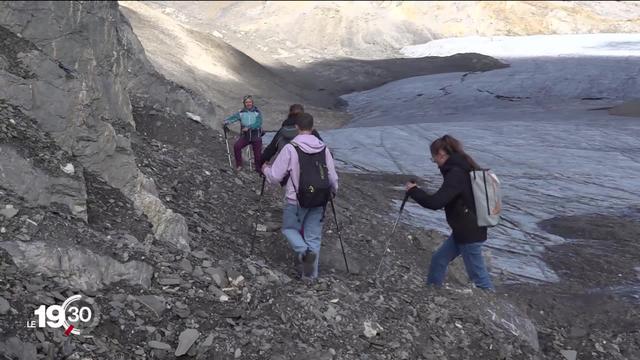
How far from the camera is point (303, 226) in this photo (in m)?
6.56

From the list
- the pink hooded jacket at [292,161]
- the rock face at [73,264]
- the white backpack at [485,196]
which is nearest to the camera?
the rock face at [73,264]

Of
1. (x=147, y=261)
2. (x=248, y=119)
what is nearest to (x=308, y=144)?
(x=147, y=261)

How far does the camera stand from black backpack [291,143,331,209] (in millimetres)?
6203

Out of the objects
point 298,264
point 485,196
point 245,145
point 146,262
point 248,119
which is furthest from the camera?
point 245,145

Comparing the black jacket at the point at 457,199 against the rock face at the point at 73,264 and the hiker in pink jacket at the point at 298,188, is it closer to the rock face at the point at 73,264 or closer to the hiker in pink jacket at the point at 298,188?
the hiker in pink jacket at the point at 298,188

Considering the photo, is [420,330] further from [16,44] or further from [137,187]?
[16,44]

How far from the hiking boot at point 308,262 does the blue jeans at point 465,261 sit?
1300mm

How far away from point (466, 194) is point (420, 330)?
1301 mm

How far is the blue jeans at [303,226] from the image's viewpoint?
6473mm

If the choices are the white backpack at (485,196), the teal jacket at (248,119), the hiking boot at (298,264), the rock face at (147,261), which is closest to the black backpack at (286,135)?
the rock face at (147,261)

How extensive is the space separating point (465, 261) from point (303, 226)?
1.65 metres

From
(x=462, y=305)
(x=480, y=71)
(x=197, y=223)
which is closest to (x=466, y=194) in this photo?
(x=462, y=305)

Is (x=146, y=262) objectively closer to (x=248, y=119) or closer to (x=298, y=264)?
(x=298, y=264)

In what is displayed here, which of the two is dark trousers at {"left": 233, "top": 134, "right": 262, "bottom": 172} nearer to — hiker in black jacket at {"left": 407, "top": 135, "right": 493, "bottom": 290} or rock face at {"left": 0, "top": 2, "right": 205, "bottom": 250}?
rock face at {"left": 0, "top": 2, "right": 205, "bottom": 250}
